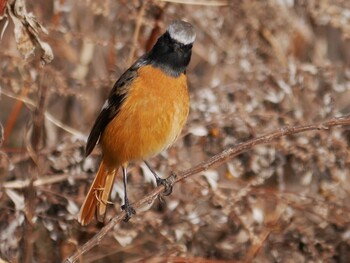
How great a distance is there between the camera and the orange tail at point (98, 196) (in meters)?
4.79

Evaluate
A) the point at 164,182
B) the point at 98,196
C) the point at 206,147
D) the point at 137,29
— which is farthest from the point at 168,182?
the point at 137,29

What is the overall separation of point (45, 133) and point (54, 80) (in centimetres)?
74

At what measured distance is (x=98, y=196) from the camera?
482cm

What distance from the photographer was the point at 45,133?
18.8 feet

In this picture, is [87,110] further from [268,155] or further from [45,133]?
[268,155]

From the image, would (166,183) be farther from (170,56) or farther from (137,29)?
(137,29)

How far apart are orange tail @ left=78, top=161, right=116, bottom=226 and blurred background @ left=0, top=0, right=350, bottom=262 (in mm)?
235

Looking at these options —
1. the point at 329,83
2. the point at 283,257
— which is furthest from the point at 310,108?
the point at 283,257

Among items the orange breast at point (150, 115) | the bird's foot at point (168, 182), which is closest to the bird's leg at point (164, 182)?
the bird's foot at point (168, 182)

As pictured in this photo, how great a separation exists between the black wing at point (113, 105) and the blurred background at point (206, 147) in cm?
22

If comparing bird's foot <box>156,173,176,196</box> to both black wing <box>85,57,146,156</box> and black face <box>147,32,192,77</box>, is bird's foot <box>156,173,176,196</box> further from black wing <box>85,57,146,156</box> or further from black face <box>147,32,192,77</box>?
black face <box>147,32,192,77</box>

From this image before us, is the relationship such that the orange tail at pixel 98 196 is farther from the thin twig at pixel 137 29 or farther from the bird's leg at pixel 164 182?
the thin twig at pixel 137 29

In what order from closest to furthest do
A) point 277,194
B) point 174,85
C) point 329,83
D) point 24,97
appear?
1. point 174,85
2. point 24,97
3. point 277,194
4. point 329,83

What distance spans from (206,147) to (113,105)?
0.97 m
